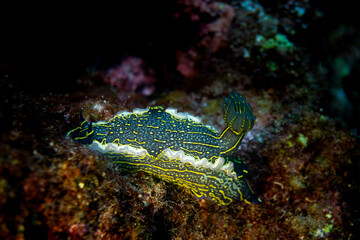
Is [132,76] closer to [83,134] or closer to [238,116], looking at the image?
[83,134]

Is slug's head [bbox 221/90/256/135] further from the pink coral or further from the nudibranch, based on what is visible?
the pink coral

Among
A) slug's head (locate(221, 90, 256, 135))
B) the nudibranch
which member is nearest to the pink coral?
the nudibranch

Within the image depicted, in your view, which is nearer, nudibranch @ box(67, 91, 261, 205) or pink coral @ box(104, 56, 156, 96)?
nudibranch @ box(67, 91, 261, 205)

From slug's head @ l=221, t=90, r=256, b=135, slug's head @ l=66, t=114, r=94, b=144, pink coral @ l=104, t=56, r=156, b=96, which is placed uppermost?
slug's head @ l=221, t=90, r=256, b=135

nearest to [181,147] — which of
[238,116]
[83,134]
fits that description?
[238,116]

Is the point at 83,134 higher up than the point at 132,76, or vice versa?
the point at 83,134

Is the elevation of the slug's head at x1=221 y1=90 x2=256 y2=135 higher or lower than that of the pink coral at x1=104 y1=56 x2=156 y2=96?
higher
